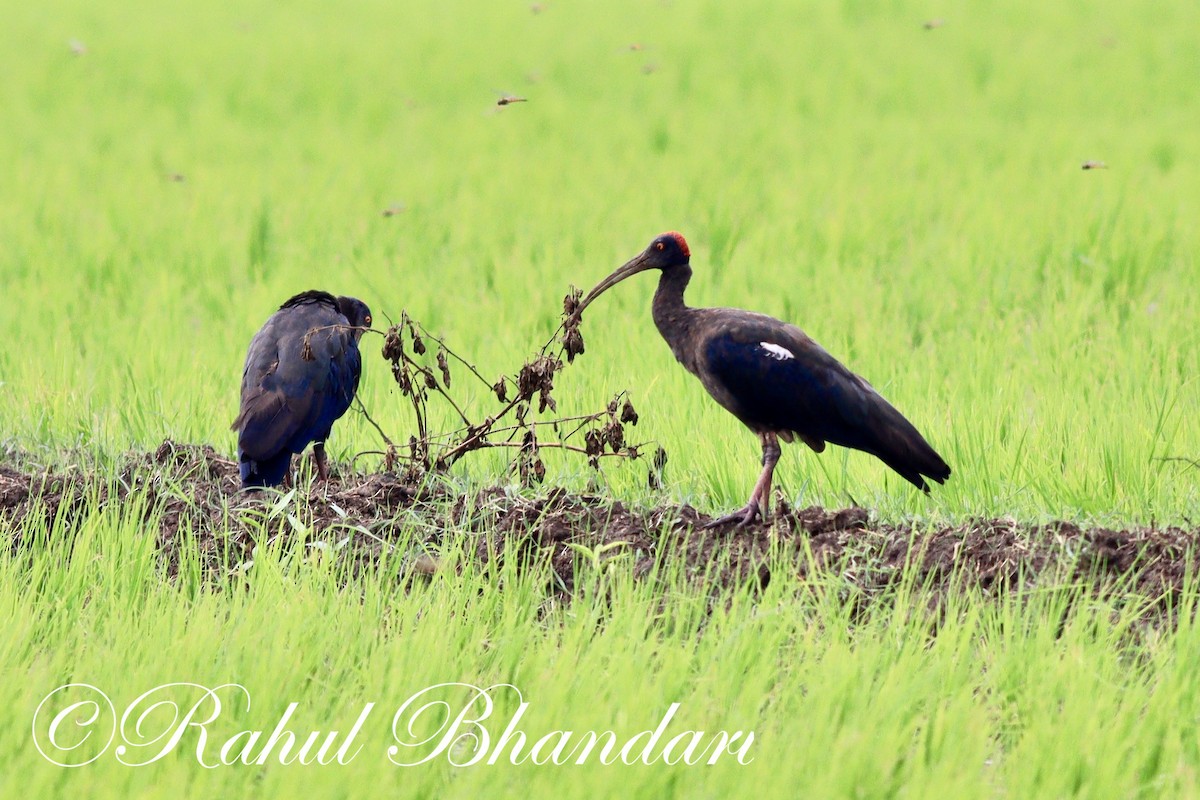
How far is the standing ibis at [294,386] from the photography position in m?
4.84

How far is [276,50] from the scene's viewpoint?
1563 cm

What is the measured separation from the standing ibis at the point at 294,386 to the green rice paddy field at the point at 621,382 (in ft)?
0.55

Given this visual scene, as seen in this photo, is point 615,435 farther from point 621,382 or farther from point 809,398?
point 621,382

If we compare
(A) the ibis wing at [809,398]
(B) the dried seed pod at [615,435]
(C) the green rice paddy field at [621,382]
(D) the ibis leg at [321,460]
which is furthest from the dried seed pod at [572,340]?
(D) the ibis leg at [321,460]

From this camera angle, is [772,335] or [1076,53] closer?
[772,335]

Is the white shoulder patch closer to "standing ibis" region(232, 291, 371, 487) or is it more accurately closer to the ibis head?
the ibis head

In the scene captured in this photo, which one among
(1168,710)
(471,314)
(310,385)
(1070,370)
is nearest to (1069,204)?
(1070,370)

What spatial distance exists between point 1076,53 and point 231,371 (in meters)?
10.8

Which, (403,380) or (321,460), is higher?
(403,380)

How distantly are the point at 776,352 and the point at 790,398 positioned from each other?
0.14 metres

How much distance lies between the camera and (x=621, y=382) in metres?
6.16

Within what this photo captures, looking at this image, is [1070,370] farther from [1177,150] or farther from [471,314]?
→ [1177,150]

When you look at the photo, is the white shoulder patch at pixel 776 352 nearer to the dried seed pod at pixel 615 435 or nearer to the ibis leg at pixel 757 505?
the ibis leg at pixel 757 505

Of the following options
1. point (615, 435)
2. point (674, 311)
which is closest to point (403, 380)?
point (615, 435)
